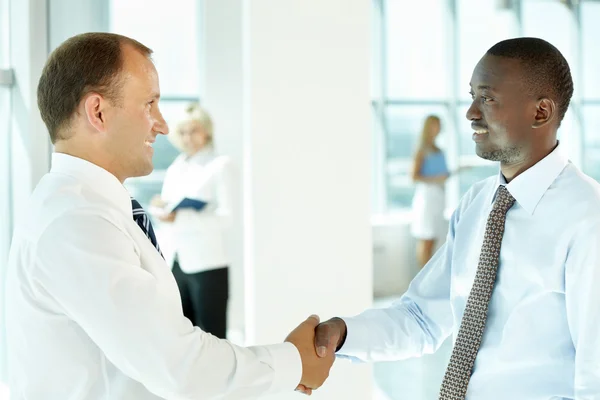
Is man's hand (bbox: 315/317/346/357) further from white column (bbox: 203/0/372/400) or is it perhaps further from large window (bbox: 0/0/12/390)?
large window (bbox: 0/0/12/390)

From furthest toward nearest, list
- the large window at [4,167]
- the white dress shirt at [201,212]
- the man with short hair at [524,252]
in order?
the white dress shirt at [201,212] < the large window at [4,167] < the man with short hair at [524,252]

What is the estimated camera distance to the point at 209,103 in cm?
551

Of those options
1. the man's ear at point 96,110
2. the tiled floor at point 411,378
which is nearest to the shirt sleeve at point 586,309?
the man's ear at point 96,110

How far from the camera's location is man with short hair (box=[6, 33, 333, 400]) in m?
1.27

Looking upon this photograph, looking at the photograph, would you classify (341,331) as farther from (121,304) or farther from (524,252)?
(121,304)

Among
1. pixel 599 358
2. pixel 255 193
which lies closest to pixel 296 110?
pixel 255 193

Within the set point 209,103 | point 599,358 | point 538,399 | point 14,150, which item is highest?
point 209,103

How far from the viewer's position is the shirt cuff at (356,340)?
1833mm

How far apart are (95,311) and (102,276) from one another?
0.21 feet

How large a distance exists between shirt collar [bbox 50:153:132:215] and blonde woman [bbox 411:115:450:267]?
4371 millimetres

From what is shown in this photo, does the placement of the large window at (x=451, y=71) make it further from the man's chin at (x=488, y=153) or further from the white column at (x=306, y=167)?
the man's chin at (x=488, y=153)

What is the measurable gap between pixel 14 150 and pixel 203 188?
44.3 inches

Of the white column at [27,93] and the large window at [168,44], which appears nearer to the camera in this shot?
the white column at [27,93]

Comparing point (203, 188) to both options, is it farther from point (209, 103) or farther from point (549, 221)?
point (549, 221)
